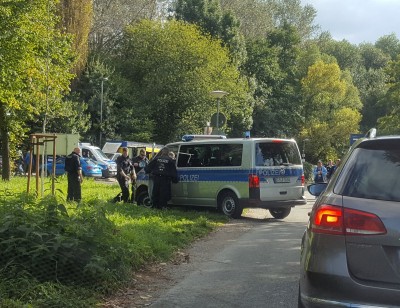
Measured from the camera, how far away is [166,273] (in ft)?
27.0

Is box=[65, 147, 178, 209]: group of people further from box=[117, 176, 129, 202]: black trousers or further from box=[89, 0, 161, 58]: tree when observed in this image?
box=[89, 0, 161, 58]: tree

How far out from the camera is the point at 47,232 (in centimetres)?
695

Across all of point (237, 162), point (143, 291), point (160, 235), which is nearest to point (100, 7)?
point (237, 162)

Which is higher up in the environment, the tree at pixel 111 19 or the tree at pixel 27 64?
the tree at pixel 111 19

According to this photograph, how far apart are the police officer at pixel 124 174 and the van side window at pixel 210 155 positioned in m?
1.91

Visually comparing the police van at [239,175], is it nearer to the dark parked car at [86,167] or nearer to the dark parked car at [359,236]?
the dark parked car at [359,236]

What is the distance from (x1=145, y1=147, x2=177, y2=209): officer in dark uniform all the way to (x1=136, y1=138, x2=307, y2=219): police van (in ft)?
1.76

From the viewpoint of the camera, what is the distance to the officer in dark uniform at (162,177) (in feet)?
49.0

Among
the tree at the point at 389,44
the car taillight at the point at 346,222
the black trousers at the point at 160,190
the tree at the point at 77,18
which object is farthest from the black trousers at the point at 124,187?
the tree at the point at 389,44

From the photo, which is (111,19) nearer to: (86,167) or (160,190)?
(86,167)

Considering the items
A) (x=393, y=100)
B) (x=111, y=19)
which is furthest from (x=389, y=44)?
(x=393, y=100)

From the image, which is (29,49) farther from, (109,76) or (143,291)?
(109,76)

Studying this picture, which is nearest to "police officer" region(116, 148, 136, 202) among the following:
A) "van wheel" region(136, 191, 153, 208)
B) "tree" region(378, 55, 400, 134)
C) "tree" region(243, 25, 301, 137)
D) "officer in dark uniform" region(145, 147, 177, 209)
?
"van wheel" region(136, 191, 153, 208)

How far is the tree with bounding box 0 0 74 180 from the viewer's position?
18641mm
